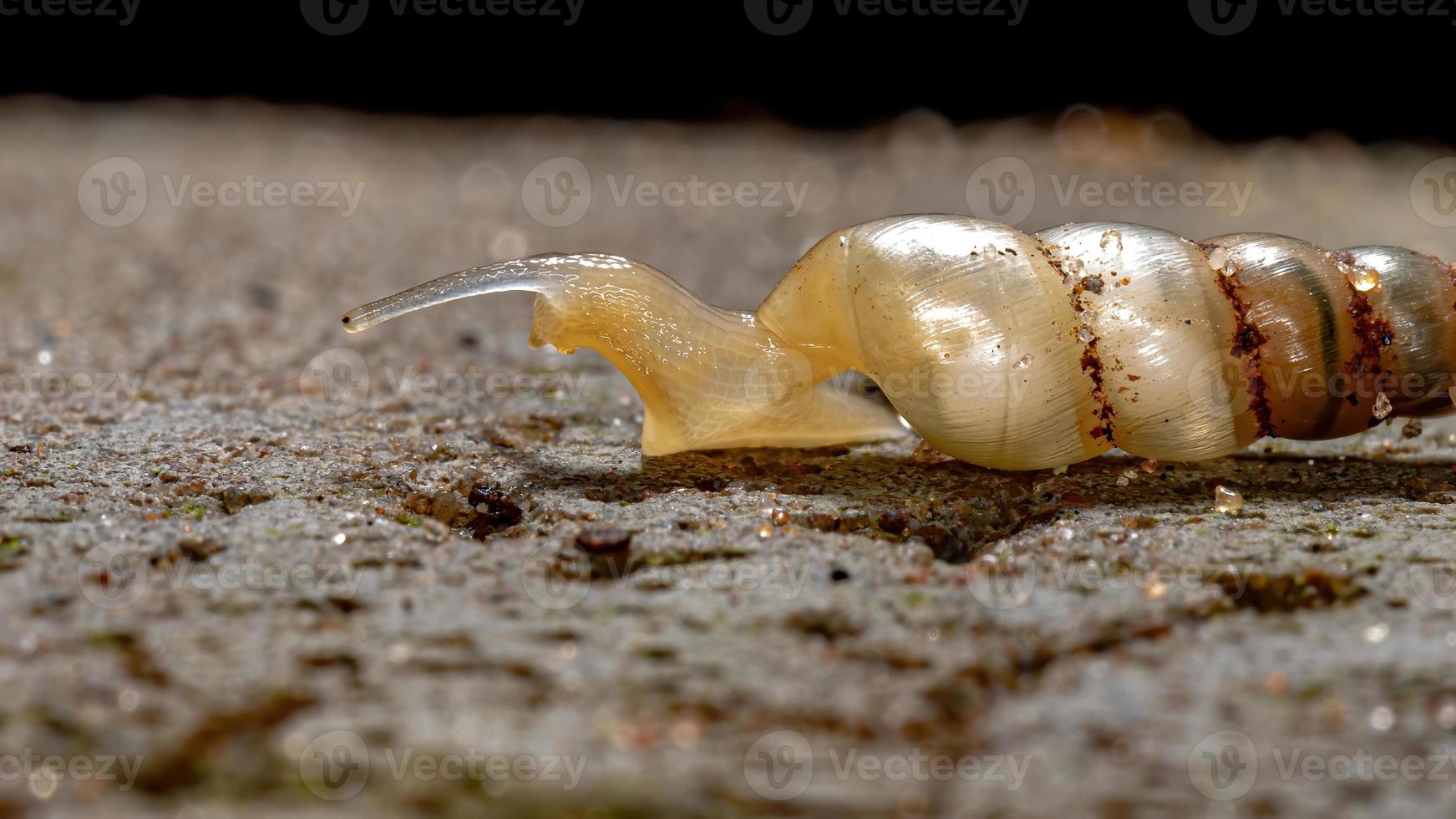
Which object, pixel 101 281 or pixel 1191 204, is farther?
pixel 1191 204

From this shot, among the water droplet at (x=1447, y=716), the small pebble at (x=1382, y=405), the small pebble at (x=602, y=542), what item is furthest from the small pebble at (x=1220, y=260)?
the small pebble at (x=602, y=542)

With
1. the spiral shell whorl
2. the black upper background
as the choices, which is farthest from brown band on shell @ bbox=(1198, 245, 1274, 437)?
the black upper background

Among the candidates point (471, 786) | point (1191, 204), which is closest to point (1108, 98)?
point (1191, 204)

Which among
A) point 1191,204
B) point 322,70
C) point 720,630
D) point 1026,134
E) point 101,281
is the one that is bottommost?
point 720,630

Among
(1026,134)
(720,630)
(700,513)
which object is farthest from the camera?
(1026,134)

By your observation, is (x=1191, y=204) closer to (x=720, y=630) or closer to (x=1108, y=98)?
(x=1108, y=98)

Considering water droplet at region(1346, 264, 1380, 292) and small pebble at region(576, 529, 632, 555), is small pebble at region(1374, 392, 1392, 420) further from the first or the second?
small pebble at region(576, 529, 632, 555)

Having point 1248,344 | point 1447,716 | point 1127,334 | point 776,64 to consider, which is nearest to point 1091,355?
point 1127,334
